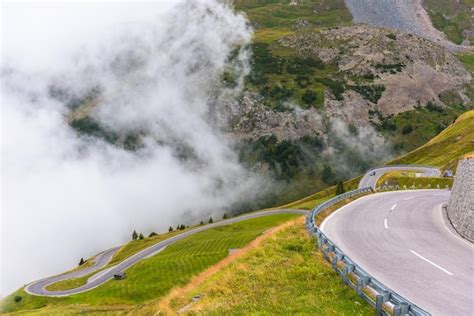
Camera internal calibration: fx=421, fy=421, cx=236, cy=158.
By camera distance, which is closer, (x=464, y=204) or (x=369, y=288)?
(x=369, y=288)

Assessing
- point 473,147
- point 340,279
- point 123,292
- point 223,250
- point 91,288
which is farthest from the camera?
point 473,147

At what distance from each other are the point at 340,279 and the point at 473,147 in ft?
339

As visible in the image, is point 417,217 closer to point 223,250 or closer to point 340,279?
point 340,279

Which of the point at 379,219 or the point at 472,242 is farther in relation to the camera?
the point at 379,219

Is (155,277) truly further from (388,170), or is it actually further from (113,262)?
(388,170)

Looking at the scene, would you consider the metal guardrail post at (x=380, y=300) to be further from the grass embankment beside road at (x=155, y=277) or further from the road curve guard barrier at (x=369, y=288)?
the grass embankment beside road at (x=155, y=277)

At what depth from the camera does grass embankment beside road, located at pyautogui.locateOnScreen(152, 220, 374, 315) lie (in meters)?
16.3

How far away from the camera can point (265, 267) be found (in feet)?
72.7

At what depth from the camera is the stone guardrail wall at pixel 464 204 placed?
27.4m

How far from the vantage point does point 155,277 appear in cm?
8512

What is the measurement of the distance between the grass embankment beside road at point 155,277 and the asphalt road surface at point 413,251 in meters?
47.5

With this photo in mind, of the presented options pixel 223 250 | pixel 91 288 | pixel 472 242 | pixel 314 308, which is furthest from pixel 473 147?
pixel 314 308

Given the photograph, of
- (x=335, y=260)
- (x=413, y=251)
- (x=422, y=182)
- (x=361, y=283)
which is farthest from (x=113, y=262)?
(x=361, y=283)

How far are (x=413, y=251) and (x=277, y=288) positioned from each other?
9.33 m
